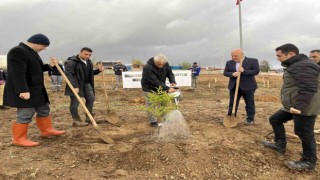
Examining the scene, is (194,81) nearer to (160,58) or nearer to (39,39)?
(160,58)

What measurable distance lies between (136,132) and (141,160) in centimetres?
191

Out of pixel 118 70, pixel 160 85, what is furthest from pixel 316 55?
pixel 118 70

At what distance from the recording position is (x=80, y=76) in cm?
709

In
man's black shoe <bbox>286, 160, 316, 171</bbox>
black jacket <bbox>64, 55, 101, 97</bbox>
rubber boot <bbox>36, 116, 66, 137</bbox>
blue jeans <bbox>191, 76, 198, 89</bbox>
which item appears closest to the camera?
man's black shoe <bbox>286, 160, 316, 171</bbox>

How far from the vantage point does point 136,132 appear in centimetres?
675

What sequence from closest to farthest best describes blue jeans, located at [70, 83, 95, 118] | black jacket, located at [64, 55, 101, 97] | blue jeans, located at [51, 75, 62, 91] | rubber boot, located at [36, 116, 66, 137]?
rubber boot, located at [36, 116, 66, 137] < black jacket, located at [64, 55, 101, 97] < blue jeans, located at [70, 83, 95, 118] < blue jeans, located at [51, 75, 62, 91]

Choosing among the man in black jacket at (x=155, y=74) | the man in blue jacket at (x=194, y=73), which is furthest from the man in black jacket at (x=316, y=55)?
the man in blue jacket at (x=194, y=73)

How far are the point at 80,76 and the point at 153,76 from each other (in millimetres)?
1707

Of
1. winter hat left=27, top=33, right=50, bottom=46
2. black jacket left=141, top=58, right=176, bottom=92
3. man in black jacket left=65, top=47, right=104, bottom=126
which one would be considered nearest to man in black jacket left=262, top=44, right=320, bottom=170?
black jacket left=141, top=58, right=176, bottom=92

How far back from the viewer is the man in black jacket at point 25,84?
5.29 metres

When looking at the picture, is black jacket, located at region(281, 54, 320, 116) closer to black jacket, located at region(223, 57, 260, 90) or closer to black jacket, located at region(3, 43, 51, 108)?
black jacket, located at region(223, 57, 260, 90)

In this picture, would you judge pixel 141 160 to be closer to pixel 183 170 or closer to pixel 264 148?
pixel 183 170

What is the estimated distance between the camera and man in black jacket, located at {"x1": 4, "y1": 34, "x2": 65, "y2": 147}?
17.4ft

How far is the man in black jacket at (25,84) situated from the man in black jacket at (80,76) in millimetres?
1077
